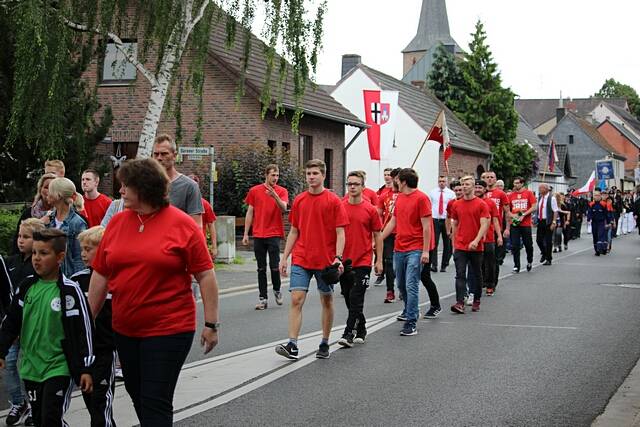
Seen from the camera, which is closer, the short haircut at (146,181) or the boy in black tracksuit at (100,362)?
the short haircut at (146,181)

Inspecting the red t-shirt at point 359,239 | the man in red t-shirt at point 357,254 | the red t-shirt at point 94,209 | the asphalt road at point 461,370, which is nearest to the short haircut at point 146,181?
the asphalt road at point 461,370

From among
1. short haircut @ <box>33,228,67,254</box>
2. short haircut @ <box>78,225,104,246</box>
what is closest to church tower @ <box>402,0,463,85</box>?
short haircut @ <box>78,225,104,246</box>

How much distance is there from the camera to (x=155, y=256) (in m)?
4.96

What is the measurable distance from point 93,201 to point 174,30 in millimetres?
8247

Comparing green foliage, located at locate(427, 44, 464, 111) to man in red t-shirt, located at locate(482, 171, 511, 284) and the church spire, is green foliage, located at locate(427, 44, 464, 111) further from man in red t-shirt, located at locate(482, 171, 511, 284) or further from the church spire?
the church spire

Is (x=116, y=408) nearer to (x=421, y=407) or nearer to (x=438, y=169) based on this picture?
(x=421, y=407)

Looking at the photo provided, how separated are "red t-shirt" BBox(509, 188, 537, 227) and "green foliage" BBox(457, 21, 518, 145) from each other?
4327 cm

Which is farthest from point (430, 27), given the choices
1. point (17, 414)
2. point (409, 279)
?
point (17, 414)

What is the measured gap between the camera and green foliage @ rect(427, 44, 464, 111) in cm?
6819

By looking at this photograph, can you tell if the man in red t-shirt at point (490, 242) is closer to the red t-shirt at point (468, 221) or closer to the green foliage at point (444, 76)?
the red t-shirt at point (468, 221)

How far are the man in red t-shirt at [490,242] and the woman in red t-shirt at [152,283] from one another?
32.7ft

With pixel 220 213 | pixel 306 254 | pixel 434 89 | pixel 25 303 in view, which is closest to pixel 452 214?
pixel 306 254

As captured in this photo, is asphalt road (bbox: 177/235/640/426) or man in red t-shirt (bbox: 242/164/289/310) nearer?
asphalt road (bbox: 177/235/640/426)

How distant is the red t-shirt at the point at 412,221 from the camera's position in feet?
37.5
